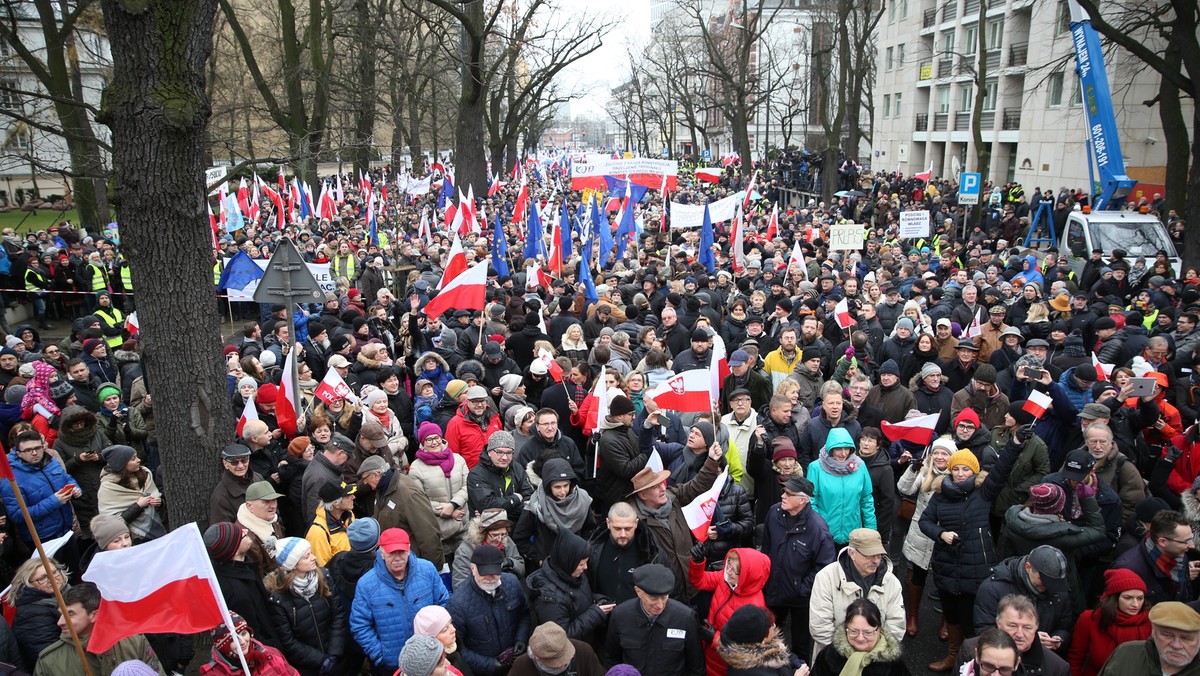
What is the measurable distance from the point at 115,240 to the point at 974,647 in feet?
67.1

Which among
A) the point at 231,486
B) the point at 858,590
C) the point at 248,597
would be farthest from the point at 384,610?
the point at 858,590

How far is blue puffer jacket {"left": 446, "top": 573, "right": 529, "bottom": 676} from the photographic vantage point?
466 cm

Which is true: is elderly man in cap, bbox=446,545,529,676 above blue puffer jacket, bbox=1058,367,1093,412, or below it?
below

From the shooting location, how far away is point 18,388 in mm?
7902

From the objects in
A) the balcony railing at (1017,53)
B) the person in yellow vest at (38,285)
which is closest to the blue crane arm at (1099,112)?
the balcony railing at (1017,53)

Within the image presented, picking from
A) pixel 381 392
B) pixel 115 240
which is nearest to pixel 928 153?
pixel 115 240

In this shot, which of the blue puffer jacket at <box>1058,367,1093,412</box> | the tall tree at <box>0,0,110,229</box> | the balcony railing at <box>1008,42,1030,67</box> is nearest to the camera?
the blue puffer jacket at <box>1058,367,1093,412</box>

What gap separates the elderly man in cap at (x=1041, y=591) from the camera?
4711mm

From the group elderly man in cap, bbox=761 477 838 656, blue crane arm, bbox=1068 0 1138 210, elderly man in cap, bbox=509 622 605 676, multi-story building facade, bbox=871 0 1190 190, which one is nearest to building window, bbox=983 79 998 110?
multi-story building facade, bbox=871 0 1190 190

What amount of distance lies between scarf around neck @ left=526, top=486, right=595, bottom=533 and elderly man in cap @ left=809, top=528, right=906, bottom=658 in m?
1.54

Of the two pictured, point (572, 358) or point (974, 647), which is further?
point (572, 358)

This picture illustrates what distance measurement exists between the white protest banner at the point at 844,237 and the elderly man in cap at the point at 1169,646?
11.0 metres

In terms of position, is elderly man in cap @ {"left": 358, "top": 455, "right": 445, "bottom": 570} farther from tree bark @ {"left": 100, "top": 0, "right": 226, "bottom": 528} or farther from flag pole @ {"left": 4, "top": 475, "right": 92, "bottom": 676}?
flag pole @ {"left": 4, "top": 475, "right": 92, "bottom": 676}

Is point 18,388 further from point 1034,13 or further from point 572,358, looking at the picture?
point 1034,13
